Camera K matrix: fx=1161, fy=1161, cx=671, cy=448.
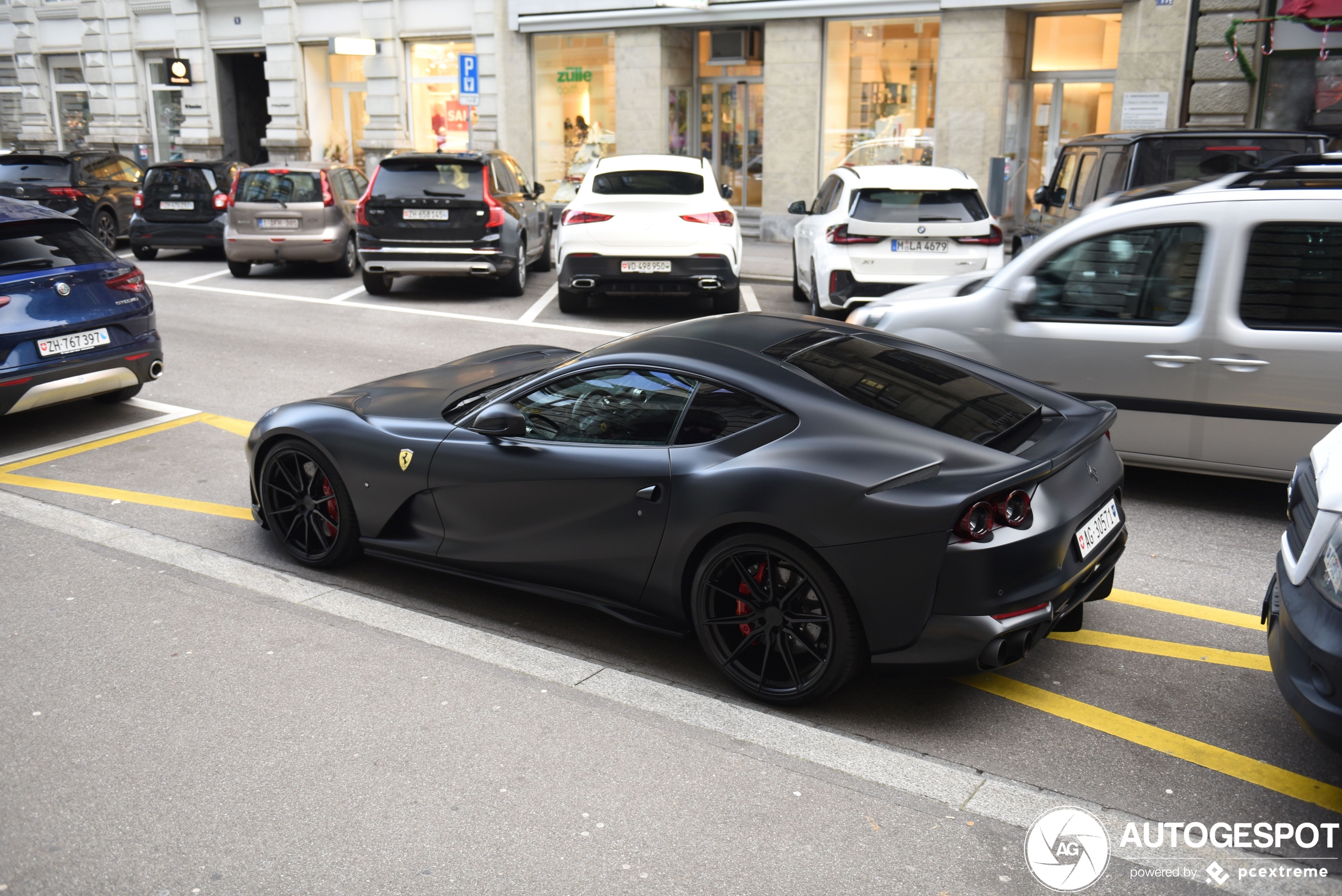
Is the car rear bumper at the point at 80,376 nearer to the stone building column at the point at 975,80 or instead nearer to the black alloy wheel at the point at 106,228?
the black alloy wheel at the point at 106,228

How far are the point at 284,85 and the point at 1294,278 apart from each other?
2542cm

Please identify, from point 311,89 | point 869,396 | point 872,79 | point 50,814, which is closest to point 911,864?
point 869,396

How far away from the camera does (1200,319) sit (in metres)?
6.01

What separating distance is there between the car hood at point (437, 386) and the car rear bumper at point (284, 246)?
33.4 ft

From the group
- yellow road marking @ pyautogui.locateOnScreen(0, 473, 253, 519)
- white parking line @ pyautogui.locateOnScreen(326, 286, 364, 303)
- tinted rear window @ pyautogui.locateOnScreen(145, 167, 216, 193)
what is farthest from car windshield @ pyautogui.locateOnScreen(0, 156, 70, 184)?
yellow road marking @ pyautogui.locateOnScreen(0, 473, 253, 519)

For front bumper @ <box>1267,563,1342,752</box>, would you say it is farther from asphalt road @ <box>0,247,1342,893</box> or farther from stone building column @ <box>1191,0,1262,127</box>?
stone building column @ <box>1191,0,1262,127</box>

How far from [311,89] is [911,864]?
27.1m

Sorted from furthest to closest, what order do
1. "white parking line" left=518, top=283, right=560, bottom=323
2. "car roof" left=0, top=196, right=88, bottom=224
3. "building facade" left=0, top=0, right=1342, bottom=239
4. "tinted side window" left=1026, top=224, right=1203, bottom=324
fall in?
"building facade" left=0, top=0, right=1342, bottom=239 → "white parking line" left=518, top=283, right=560, bottom=323 → "car roof" left=0, top=196, right=88, bottom=224 → "tinted side window" left=1026, top=224, right=1203, bottom=324

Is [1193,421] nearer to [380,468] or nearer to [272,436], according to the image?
[380,468]

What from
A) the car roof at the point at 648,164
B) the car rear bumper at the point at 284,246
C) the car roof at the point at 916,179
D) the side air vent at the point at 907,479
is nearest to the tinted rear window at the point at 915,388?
the side air vent at the point at 907,479

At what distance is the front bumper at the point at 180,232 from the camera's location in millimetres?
17969

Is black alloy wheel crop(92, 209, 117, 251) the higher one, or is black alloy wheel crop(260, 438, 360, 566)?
black alloy wheel crop(92, 209, 117, 251)

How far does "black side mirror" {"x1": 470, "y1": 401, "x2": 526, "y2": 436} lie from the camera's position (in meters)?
4.66

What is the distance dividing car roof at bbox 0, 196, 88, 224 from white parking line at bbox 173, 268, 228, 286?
786cm
